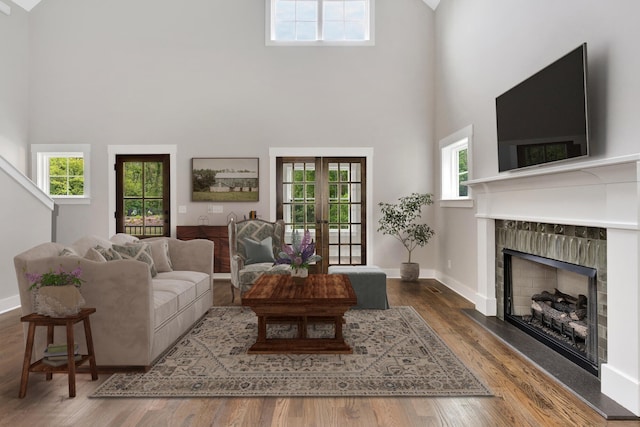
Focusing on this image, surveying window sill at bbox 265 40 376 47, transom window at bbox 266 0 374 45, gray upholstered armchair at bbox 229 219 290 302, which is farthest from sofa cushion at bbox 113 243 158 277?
transom window at bbox 266 0 374 45

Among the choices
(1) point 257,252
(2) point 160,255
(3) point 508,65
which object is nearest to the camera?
(3) point 508,65

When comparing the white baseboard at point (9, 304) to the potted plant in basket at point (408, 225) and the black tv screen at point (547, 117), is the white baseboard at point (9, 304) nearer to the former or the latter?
the potted plant in basket at point (408, 225)

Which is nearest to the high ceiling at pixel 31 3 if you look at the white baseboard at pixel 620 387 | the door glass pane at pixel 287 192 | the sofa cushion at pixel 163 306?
the door glass pane at pixel 287 192

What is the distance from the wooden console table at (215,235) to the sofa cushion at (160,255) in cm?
188

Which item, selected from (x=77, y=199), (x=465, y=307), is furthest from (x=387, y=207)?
(x=77, y=199)

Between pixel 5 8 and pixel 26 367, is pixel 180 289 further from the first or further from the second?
pixel 5 8

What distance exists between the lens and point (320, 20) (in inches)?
263

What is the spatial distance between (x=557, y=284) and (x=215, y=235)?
4.63 metres

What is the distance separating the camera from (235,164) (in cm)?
654

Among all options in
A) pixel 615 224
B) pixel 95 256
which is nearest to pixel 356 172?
pixel 95 256

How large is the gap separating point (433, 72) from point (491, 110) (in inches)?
95.1

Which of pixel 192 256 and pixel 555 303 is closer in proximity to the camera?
pixel 555 303

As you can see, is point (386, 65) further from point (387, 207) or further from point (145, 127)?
point (145, 127)

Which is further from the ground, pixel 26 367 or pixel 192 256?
pixel 192 256
